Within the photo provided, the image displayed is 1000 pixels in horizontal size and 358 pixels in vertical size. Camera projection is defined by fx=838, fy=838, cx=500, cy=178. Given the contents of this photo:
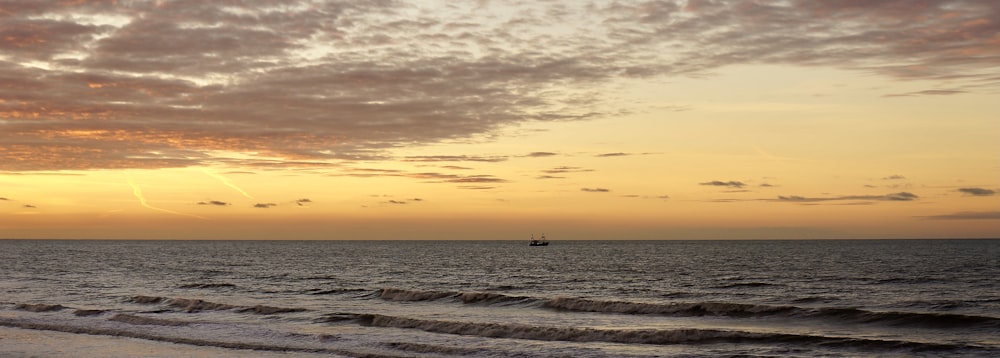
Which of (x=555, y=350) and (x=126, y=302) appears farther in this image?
(x=126, y=302)

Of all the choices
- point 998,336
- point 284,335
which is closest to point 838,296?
point 998,336

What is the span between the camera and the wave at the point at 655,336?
98.9 ft

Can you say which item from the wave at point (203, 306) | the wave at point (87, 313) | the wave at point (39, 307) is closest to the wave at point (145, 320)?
the wave at point (87, 313)

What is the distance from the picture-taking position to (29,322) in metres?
37.8

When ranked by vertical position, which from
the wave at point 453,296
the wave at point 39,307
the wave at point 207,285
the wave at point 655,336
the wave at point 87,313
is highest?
the wave at point 207,285

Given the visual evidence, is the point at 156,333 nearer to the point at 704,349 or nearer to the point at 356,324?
the point at 356,324

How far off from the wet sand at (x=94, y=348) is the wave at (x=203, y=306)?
33.9 feet

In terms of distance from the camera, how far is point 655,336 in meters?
32.3

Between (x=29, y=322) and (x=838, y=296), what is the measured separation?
4355 cm

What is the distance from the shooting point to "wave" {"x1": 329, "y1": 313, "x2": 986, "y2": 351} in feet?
98.9

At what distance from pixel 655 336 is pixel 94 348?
20.6m

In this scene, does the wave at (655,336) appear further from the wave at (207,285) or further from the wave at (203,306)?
the wave at (207,285)

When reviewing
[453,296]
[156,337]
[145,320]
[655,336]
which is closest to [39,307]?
[145,320]

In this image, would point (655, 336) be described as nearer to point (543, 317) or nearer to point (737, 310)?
point (543, 317)
